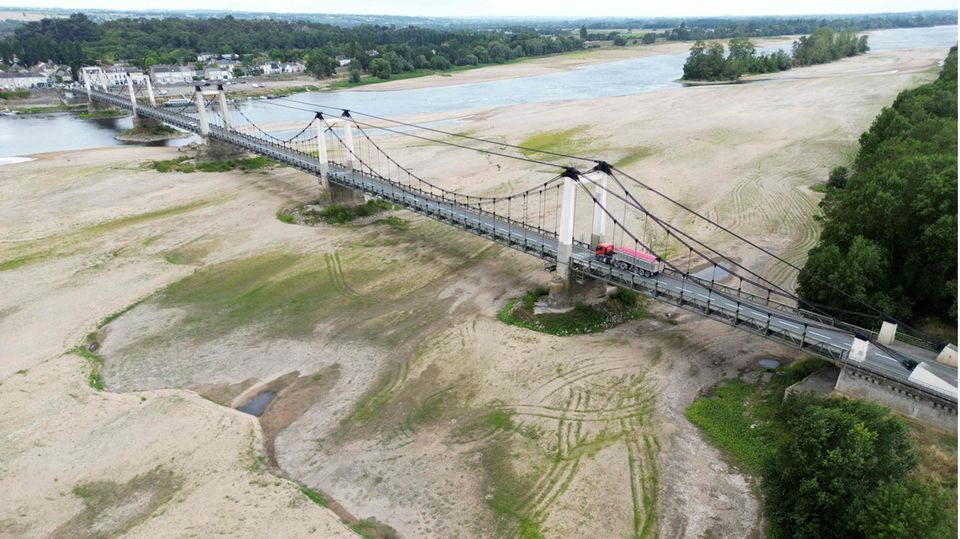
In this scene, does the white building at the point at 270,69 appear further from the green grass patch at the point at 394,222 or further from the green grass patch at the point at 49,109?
the green grass patch at the point at 394,222

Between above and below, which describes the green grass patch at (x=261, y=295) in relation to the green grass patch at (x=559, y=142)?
below

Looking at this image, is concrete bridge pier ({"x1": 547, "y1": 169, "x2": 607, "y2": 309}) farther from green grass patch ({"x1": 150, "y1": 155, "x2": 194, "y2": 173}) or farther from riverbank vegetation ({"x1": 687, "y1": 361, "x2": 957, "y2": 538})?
green grass patch ({"x1": 150, "y1": 155, "x2": 194, "y2": 173})

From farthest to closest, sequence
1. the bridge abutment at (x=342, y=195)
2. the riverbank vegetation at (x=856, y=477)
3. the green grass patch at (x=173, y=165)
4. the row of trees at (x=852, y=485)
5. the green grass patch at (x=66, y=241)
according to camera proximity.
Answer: the green grass patch at (x=173, y=165)
the bridge abutment at (x=342, y=195)
the green grass patch at (x=66, y=241)
the riverbank vegetation at (x=856, y=477)
the row of trees at (x=852, y=485)

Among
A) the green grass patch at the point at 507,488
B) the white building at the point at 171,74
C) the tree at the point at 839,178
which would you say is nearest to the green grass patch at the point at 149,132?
the white building at the point at 171,74

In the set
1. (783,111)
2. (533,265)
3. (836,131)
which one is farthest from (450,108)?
(533,265)

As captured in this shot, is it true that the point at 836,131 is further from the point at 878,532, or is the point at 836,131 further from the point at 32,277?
the point at 32,277

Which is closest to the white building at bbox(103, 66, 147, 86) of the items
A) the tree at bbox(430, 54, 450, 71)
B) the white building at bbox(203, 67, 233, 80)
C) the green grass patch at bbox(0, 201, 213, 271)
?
the white building at bbox(203, 67, 233, 80)
